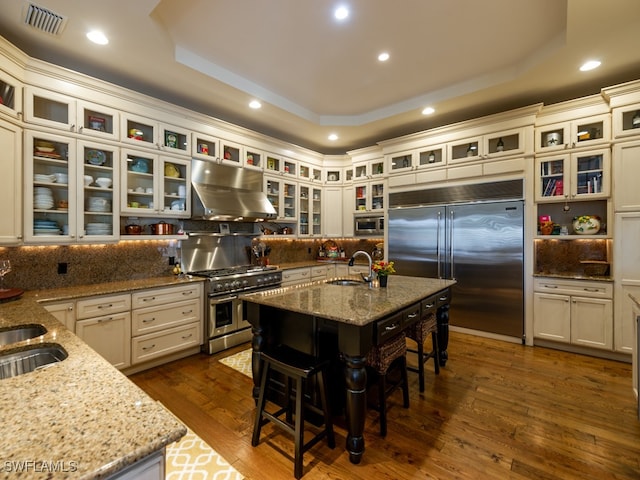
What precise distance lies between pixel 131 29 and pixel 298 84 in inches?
70.4

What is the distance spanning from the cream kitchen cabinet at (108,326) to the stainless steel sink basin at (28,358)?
148 cm

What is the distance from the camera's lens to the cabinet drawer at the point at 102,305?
277 cm

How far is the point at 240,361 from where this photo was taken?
347cm

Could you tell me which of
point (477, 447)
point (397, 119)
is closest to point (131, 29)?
point (397, 119)

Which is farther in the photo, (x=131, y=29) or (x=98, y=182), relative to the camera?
(x=98, y=182)

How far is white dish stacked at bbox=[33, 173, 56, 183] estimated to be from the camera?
2756mm

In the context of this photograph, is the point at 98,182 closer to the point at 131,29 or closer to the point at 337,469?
the point at 131,29

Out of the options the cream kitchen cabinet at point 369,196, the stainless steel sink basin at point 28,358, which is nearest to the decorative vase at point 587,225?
the cream kitchen cabinet at point 369,196

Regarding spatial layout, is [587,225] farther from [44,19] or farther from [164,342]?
[44,19]

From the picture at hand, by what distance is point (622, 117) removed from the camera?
338 cm

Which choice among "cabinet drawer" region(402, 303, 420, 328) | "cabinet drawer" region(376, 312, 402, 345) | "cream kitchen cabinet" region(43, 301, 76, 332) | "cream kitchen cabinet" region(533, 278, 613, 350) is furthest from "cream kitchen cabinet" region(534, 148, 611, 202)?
"cream kitchen cabinet" region(43, 301, 76, 332)

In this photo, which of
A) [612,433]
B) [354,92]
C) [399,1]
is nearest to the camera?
[612,433]

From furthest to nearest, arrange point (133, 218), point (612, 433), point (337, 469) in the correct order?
point (133, 218) < point (612, 433) < point (337, 469)

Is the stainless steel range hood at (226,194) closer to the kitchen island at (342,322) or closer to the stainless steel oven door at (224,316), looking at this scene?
the stainless steel oven door at (224,316)
